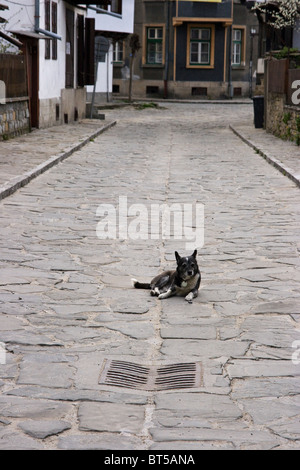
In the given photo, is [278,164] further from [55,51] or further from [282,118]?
[55,51]

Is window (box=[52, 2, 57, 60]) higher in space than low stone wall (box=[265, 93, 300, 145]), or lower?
higher

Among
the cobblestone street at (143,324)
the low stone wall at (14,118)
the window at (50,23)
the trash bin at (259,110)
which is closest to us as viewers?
the cobblestone street at (143,324)

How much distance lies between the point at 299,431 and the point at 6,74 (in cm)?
1701

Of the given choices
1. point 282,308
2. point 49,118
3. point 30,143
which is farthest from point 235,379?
point 49,118

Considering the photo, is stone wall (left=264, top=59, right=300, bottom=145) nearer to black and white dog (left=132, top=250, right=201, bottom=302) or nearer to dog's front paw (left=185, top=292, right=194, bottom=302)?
black and white dog (left=132, top=250, right=201, bottom=302)

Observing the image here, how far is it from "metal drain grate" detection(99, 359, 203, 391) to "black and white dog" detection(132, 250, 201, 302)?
1.49 meters

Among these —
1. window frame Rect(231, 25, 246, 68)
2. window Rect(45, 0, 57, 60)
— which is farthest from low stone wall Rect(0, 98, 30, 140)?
window frame Rect(231, 25, 246, 68)

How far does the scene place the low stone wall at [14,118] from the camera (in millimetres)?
19375

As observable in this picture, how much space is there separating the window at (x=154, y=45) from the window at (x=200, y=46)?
6.37ft

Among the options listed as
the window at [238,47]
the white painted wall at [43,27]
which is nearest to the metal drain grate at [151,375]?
the white painted wall at [43,27]

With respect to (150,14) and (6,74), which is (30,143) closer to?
(6,74)

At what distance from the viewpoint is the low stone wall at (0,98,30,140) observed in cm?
1938

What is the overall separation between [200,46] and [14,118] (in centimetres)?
3052

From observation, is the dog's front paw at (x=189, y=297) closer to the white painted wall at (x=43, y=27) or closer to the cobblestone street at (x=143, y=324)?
the cobblestone street at (x=143, y=324)
